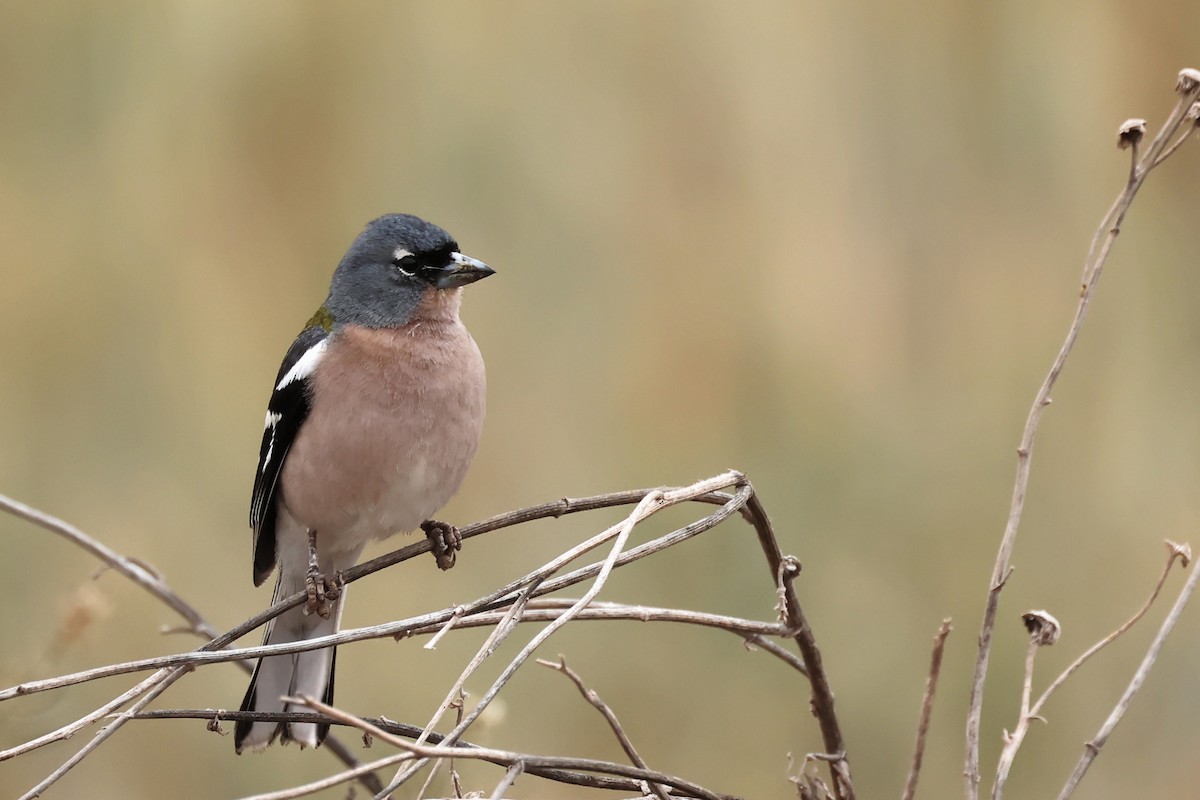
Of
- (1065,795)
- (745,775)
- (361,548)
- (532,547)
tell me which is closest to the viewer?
(1065,795)

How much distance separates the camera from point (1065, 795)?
120 centimetres

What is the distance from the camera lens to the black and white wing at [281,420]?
2.39m

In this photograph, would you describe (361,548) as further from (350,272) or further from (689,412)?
(689,412)

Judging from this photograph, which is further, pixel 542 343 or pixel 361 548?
pixel 542 343

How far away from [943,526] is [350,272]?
5.83 feet

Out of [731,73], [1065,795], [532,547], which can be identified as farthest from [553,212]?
[1065,795]

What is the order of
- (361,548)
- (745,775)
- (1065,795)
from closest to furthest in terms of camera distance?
(1065,795), (361,548), (745,775)

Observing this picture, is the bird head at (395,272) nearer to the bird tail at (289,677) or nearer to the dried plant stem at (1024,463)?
the bird tail at (289,677)

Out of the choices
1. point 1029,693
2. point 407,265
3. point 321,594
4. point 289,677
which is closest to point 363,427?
point 321,594

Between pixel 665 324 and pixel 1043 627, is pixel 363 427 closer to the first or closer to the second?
pixel 1043 627

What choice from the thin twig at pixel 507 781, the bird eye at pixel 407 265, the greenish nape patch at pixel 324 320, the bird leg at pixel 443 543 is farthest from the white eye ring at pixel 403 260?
the thin twig at pixel 507 781

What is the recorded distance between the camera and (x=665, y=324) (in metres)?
3.55

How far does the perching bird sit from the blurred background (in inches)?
33.2

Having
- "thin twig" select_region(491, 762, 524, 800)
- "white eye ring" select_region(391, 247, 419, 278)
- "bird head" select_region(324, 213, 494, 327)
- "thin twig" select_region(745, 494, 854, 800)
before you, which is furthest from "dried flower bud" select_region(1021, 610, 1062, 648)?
"white eye ring" select_region(391, 247, 419, 278)
